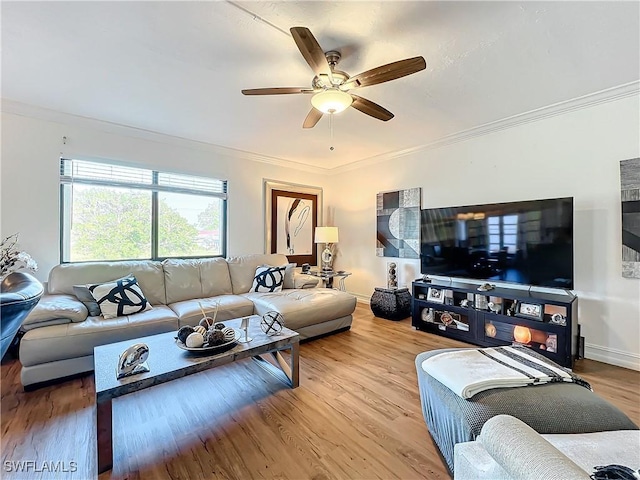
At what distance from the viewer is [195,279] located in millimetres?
3420

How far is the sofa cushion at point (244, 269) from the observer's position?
373cm

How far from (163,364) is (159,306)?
4.86 feet

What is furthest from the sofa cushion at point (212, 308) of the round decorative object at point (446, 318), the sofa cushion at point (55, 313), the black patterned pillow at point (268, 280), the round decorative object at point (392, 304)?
the round decorative object at point (446, 318)

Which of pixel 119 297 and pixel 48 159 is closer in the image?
pixel 119 297

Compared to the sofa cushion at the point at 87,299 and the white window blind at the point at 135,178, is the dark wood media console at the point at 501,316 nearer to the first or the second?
the white window blind at the point at 135,178

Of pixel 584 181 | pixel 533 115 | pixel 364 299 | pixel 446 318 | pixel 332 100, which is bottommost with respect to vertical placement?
pixel 364 299

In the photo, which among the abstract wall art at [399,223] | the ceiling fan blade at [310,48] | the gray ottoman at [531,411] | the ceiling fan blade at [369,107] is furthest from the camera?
the abstract wall art at [399,223]

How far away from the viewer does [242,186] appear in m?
4.41

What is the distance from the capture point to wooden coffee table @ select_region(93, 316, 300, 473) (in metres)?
1.44

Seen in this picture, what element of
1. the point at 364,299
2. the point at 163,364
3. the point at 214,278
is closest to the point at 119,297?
the point at 214,278

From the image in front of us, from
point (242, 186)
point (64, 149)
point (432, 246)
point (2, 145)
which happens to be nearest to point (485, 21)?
point (432, 246)

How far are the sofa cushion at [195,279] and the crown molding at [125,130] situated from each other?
1.57 metres

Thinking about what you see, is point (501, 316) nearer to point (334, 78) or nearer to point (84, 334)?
point (334, 78)

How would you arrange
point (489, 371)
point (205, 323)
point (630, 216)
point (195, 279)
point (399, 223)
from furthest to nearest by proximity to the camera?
point (399, 223), point (195, 279), point (630, 216), point (205, 323), point (489, 371)
